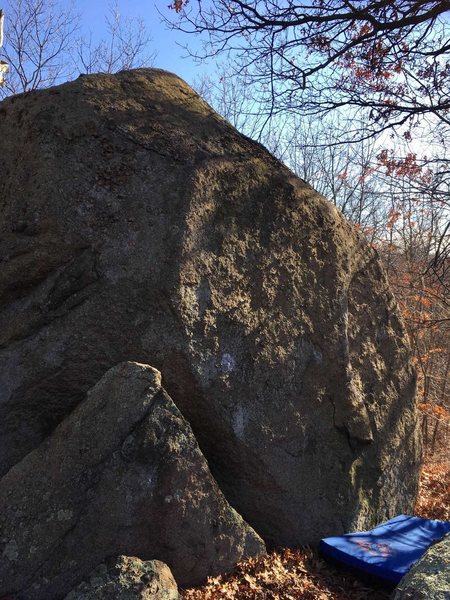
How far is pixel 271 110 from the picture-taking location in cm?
737

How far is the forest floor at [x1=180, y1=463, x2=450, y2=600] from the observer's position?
3.47 metres

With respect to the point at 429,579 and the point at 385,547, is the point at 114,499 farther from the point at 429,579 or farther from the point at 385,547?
the point at 385,547

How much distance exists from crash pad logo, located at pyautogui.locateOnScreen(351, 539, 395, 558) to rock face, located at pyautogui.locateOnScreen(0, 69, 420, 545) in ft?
0.77

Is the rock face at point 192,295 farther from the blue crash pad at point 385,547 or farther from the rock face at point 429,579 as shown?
the rock face at point 429,579

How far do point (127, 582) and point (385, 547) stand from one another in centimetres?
204

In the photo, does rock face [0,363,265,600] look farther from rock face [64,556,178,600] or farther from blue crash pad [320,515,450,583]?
blue crash pad [320,515,450,583]

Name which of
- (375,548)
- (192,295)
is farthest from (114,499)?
(375,548)

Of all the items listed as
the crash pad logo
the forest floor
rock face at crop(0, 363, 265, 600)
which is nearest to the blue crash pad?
the crash pad logo

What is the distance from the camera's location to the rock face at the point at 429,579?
278 centimetres

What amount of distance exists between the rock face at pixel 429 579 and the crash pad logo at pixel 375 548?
0.99m

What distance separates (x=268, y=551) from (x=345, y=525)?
733 mm

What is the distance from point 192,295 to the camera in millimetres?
3979

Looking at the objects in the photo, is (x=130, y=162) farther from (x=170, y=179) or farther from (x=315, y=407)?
(x=315, y=407)

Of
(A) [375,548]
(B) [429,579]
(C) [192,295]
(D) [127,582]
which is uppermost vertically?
(C) [192,295]
